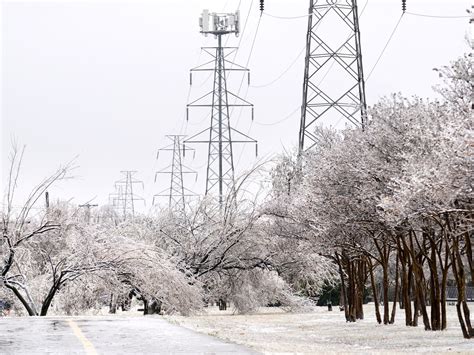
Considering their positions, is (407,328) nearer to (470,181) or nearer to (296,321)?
(296,321)

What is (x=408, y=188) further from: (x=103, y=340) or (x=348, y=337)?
(x=348, y=337)

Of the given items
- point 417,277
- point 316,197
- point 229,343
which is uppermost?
point 316,197

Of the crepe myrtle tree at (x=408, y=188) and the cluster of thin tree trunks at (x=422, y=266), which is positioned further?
the cluster of thin tree trunks at (x=422, y=266)

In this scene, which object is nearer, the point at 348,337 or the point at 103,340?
the point at 103,340

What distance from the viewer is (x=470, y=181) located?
14711 mm

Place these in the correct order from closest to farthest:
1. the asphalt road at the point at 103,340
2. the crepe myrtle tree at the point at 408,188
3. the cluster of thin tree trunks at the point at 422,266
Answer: the asphalt road at the point at 103,340
the crepe myrtle tree at the point at 408,188
the cluster of thin tree trunks at the point at 422,266

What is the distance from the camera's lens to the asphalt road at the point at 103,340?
40.1 feet

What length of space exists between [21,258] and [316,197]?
1036 centimetres

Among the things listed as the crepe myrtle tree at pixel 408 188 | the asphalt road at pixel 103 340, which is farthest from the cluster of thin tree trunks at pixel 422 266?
the asphalt road at pixel 103 340

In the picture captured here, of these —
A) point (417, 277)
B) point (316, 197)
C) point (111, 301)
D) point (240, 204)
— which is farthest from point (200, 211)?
point (417, 277)

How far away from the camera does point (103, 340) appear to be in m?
14.2

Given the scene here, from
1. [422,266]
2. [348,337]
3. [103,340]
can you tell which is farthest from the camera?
[422,266]

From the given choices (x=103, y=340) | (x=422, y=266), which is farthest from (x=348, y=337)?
(x=103, y=340)

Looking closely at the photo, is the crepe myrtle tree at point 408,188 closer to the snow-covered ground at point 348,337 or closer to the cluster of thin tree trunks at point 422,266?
the cluster of thin tree trunks at point 422,266
